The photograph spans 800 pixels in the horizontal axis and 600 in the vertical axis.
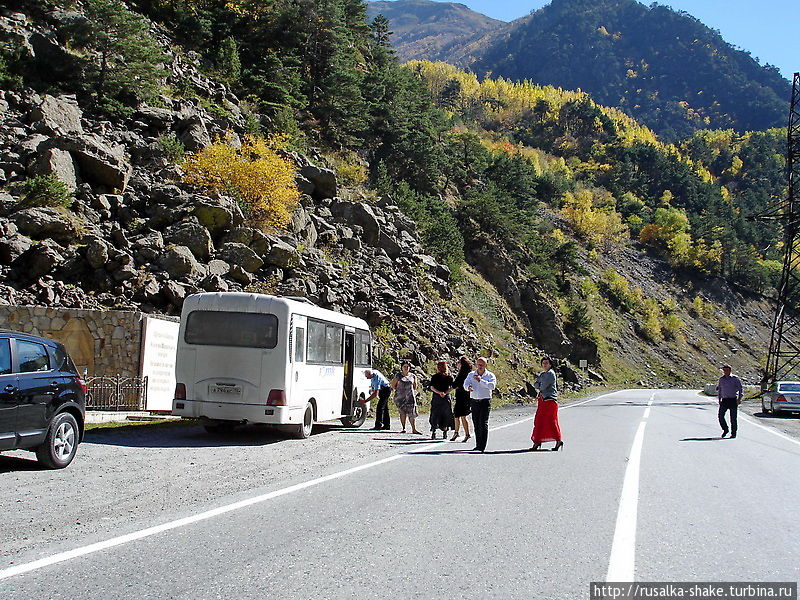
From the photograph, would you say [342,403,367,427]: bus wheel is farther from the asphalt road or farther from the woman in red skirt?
the asphalt road

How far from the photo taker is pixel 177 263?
25.8 meters

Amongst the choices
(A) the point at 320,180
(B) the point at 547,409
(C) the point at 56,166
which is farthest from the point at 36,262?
(A) the point at 320,180

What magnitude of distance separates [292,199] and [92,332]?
15.8m

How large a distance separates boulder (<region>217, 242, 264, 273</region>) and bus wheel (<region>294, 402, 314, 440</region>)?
44.1 feet

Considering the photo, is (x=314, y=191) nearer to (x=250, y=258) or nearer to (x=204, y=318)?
(x=250, y=258)

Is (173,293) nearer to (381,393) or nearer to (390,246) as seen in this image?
(381,393)

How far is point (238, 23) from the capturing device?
53594mm

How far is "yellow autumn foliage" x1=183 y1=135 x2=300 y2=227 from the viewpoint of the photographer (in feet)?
107

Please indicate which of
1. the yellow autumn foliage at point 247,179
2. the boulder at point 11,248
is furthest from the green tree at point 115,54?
the boulder at point 11,248

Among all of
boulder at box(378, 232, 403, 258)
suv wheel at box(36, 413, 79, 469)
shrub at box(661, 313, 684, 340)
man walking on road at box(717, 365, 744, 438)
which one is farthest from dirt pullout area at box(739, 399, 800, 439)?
shrub at box(661, 313, 684, 340)

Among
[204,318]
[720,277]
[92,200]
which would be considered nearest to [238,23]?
[92,200]

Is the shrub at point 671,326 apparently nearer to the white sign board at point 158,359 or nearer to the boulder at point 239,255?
the boulder at point 239,255

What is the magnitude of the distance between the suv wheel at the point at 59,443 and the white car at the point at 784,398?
2953 centimetres

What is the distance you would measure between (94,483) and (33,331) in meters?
13.5
